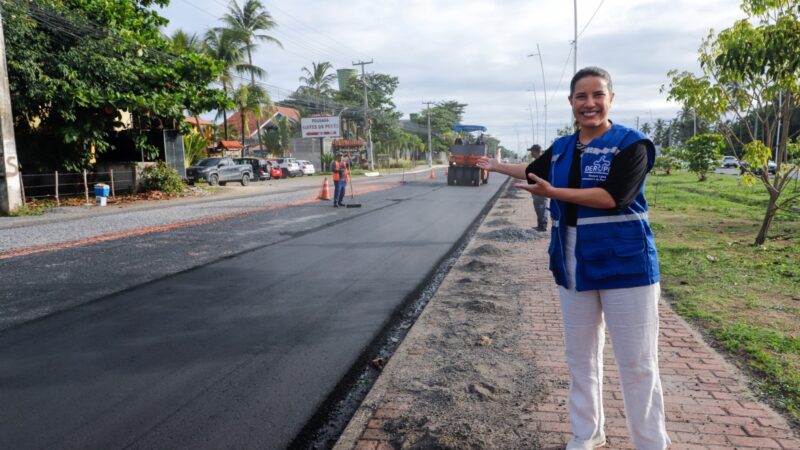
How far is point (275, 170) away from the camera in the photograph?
129 feet

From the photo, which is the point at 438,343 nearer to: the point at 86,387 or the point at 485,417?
the point at 485,417

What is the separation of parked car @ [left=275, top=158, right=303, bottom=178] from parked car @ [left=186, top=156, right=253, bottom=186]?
9.95 m

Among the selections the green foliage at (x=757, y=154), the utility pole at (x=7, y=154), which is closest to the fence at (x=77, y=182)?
the utility pole at (x=7, y=154)

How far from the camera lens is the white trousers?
240cm

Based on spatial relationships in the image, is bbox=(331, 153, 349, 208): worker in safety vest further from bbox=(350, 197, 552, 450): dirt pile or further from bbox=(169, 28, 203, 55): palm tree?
bbox=(169, 28, 203, 55): palm tree

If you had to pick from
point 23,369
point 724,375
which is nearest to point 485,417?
point 724,375

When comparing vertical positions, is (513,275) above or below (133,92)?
below

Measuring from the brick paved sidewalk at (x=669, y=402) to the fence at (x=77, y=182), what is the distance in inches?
732

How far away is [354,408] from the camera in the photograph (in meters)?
3.45

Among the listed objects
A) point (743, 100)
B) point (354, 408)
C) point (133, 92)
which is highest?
point (133, 92)

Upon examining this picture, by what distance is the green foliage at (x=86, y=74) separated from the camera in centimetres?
1678

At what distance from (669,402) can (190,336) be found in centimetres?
383

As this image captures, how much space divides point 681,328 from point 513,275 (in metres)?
2.55

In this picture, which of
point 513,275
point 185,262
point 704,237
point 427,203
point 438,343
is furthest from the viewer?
point 427,203
